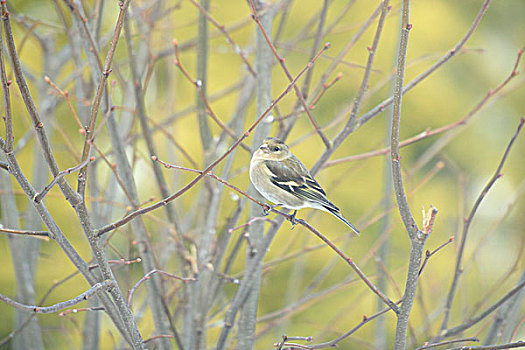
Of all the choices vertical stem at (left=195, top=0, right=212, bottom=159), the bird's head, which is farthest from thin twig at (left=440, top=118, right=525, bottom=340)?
vertical stem at (left=195, top=0, right=212, bottom=159)

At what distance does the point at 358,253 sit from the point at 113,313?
3556 millimetres

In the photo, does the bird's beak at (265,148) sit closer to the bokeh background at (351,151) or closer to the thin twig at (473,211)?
the thin twig at (473,211)

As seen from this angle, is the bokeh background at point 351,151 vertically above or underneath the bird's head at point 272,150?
above

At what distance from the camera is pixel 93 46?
5.09ft

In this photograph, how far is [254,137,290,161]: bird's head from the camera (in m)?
2.00

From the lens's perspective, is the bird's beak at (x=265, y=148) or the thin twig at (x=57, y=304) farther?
the bird's beak at (x=265, y=148)

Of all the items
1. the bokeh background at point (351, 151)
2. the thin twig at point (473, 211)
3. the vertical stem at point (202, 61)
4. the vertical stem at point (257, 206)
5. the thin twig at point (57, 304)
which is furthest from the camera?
the bokeh background at point (351, 151)

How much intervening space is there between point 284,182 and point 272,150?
0.65 feet

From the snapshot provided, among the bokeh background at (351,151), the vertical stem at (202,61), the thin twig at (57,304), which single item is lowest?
the thin twig at (57,304)

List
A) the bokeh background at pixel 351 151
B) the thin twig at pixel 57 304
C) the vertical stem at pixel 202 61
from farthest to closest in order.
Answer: the bokeh background at pixel 351 151 → the vertical stem at pixel 202 61 → the thin twig at pixel 57 304

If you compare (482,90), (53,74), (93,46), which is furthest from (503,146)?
(93,46)

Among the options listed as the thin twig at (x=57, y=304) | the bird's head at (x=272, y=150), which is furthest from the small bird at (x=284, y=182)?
the thin twig at (x=57, y=304)

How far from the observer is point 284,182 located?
7.43 ft

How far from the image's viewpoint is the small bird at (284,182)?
2.13 m
